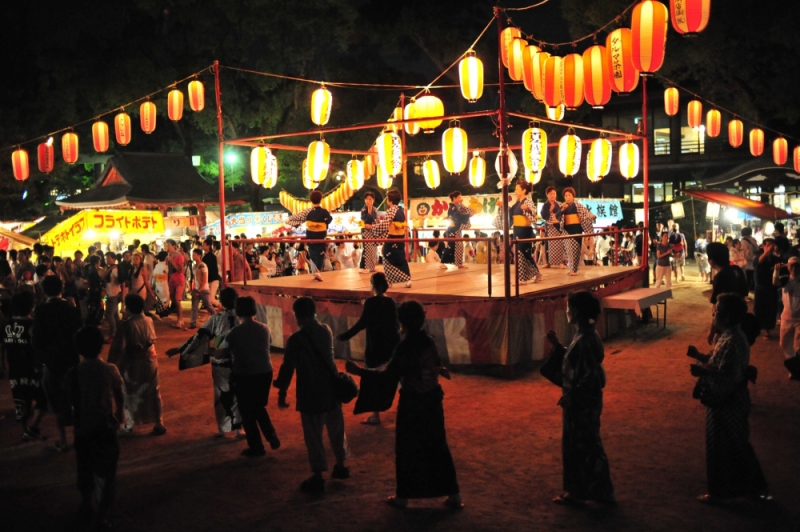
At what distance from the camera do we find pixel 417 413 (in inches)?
200

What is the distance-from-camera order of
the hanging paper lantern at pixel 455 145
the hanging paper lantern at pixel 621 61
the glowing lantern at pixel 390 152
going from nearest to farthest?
1. the hanging paper lantern at pixel 621 61
2. the hanging paper lantern at pixel 455 145
3. the glowing lantern at pixel 390 152

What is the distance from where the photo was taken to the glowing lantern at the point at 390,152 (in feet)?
49.7

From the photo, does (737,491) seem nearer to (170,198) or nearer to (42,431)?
(42,431)

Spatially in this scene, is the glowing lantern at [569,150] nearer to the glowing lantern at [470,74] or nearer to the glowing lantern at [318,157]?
the glowing lantern at [470,74]

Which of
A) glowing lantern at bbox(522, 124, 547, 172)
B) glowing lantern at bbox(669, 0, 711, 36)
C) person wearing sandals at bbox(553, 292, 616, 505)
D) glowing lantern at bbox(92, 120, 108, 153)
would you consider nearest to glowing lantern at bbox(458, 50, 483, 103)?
glowing lantern at bbox(522, 124, 547, 172)

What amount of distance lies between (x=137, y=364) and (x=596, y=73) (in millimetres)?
9506

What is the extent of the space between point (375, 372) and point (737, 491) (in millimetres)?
2719

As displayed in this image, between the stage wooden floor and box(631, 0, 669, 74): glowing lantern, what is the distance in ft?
12.1

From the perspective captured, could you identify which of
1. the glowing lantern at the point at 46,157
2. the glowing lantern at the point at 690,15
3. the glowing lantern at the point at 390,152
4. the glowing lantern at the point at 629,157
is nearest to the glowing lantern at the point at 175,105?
the glowing lantern at the point at 46,157

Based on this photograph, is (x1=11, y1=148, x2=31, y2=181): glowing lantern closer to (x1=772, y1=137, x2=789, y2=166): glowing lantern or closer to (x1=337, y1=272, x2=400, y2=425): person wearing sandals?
(x1=337, y1=272, x2=400, y2=425): person wearing sandals

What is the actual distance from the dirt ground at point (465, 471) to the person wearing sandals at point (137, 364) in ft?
0.68

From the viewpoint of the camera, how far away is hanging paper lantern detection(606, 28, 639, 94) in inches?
475

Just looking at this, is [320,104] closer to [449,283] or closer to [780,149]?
[449,283]

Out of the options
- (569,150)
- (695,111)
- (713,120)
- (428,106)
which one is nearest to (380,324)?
(569,150)
